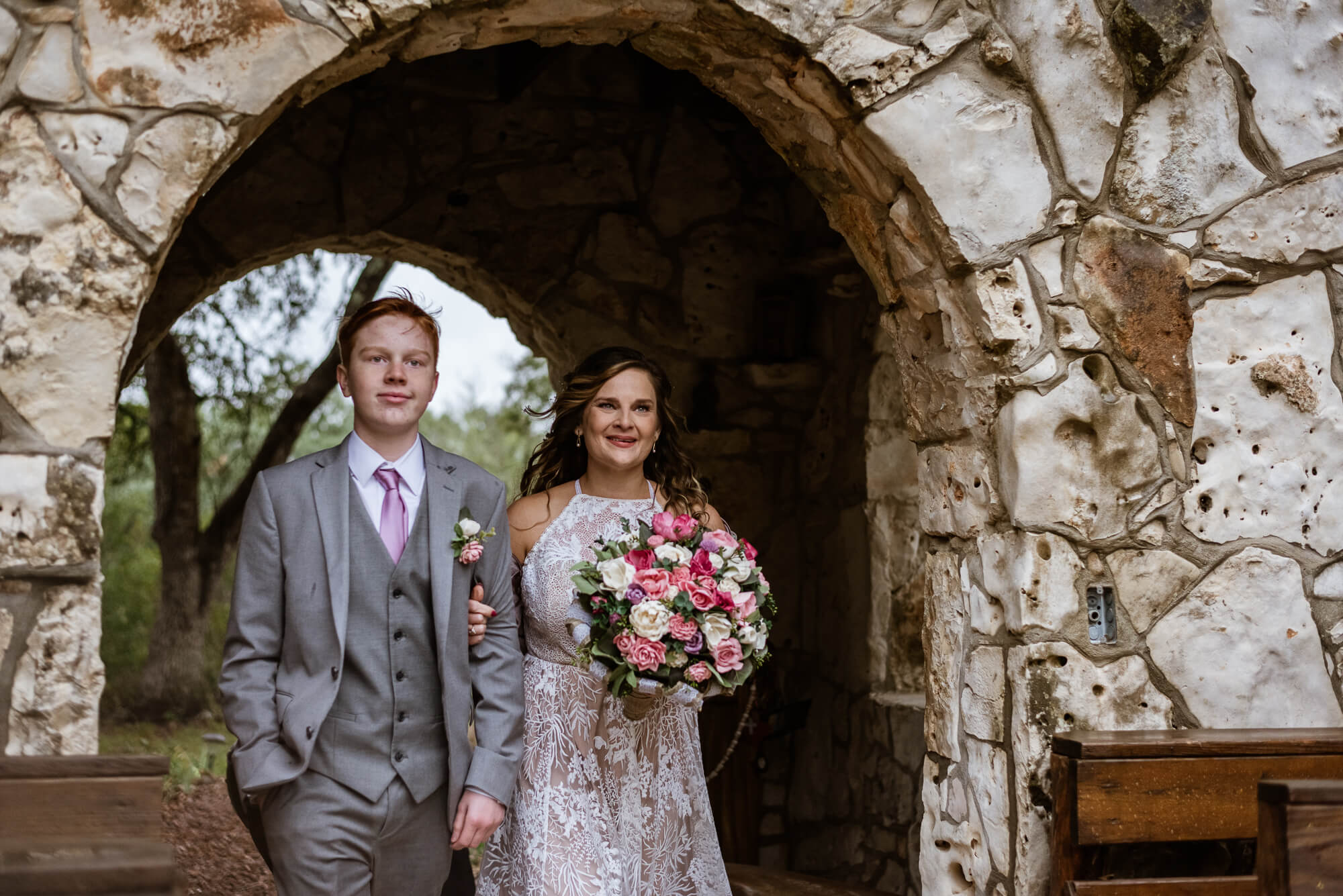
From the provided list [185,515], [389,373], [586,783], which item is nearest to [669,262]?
[586,783]

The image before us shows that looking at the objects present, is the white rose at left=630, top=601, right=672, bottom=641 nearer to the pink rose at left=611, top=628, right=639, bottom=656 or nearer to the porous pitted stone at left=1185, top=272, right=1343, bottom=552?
the pink rose at left=611, top=628, right=639, bottom=656

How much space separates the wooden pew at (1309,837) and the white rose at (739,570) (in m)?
1.31

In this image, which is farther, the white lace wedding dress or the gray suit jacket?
the white lace wedding dress

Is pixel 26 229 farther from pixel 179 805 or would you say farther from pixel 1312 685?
pixel 179 805

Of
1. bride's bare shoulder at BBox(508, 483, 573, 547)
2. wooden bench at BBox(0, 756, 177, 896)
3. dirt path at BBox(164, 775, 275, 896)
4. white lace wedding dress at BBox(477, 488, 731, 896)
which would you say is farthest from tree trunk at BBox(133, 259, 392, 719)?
wooden bench at BBox(0, 756, 177, 896)

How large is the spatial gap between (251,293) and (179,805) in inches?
143

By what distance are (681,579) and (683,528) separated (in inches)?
6.7

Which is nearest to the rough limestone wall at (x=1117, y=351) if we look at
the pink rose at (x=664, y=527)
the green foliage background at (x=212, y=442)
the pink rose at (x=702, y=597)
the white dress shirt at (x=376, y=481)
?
the pink rose at (x=702, y=597)

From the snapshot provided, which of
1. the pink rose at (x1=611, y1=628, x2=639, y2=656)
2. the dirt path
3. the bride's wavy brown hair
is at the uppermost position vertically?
Answer: the bride's wavy brown hair

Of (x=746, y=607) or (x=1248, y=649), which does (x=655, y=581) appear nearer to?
(x=746, y=607)

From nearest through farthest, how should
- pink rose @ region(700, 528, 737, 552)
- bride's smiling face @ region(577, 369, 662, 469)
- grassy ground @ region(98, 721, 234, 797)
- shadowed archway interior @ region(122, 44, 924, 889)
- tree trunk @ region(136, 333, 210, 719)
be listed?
1. pink rose @ region(700, 528, 737, 552)
2. bride's smiling face @ region(577, 369, 662, 469)
3. shadowed archway interior @ region(122, 44, 924, 889)
4. grassy ground @ region(98, 721, 234, 797)
5. tree trunk @ region(136, 333, 210, 719)

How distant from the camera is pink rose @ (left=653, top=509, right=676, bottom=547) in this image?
307cm

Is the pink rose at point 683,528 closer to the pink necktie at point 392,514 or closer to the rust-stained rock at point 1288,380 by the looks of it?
the pink necktie at point 392,514

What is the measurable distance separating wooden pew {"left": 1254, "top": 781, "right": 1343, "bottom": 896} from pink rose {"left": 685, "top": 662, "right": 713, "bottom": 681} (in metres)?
1.26
